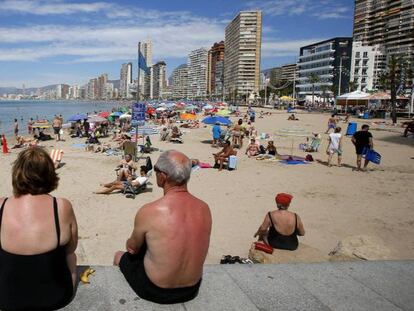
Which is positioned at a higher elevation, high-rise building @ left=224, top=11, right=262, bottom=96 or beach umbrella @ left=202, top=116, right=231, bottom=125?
high-rise building @ left=224, top=11, right=262, bottom=96

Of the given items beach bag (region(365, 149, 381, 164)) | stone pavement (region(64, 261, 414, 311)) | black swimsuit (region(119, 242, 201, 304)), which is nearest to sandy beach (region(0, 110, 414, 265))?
beach bag (region(365, 149, 381, 164))

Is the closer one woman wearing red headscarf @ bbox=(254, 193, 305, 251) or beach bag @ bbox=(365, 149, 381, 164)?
woman wearing red headscarf @ bbox=(254, 193, 305, 251)

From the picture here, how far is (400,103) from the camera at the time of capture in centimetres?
5831

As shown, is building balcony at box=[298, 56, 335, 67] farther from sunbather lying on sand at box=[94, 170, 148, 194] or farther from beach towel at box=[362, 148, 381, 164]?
sunbather lying on sand at box=[94, 170, 148, 194]

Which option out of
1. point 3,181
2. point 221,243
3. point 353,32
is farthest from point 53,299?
point 353,32

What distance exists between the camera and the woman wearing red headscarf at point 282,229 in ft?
15.6

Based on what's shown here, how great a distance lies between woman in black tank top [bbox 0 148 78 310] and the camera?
2.23 metres

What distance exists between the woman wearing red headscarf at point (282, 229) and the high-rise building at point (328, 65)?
99565mm

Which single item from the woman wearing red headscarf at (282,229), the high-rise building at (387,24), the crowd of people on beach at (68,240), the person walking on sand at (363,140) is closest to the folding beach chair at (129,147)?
Result: the person walking on sand at (363,140)

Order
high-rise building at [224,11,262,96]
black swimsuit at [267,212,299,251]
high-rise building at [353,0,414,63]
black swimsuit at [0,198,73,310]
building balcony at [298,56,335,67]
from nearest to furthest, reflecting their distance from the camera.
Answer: black swimsuit at [0,198,73,310] → black swimsuit at [267,212,299,251] → building balcony at [298,56,335,67] → high-rise building at [353,0,414,63] → high-rise building at [224,11,262,96]

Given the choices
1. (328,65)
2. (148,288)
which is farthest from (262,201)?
(328,65)

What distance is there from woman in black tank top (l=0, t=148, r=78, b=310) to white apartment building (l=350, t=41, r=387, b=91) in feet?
377

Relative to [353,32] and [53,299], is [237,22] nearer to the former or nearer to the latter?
[353,32]

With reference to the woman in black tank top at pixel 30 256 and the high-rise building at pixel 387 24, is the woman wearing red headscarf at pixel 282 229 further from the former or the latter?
the high-rise building at pixel 387 24
